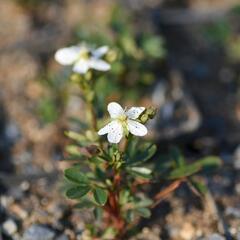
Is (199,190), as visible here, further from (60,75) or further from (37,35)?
(37,35)

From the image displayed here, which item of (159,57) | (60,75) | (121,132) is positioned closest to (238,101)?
(159,57)

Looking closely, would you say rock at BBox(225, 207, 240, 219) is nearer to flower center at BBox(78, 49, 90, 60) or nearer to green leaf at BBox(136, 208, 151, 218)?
green leaf at BBox(136, 208, 151, 218)

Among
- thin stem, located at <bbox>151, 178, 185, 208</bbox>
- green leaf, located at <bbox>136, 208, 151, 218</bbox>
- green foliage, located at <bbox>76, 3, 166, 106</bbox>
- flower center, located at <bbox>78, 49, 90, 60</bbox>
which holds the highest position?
green foliage, located at <bbox>76, 3, 166, 106</bbox>

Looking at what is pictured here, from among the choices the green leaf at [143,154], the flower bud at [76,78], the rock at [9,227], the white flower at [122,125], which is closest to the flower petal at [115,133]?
the white flower at [122,125]

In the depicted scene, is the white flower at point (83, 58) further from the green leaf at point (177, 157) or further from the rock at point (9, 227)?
the rock at point (9, 227)

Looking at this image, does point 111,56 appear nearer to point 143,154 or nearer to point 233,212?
point 143,154

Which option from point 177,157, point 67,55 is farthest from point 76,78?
point 177,157

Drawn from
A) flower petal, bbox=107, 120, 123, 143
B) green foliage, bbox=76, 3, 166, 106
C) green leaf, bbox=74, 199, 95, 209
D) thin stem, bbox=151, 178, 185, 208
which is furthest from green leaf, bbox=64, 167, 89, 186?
green foliage, bbox=76, 3, 166, 106
